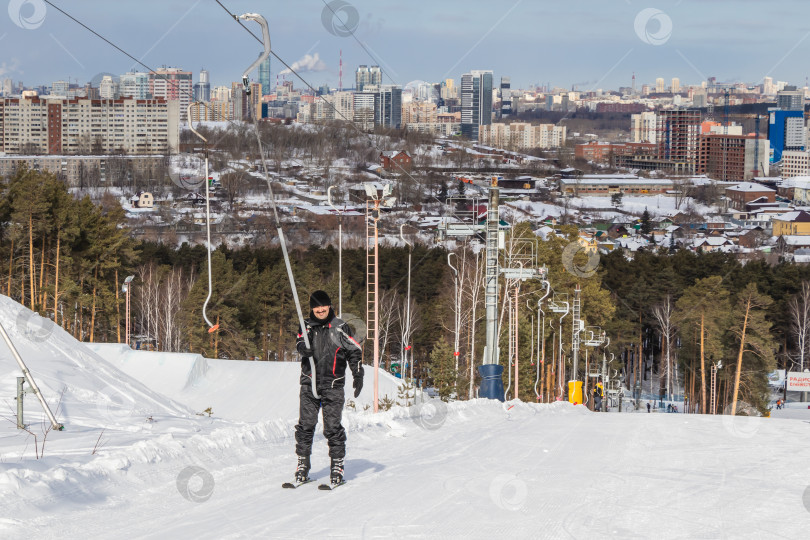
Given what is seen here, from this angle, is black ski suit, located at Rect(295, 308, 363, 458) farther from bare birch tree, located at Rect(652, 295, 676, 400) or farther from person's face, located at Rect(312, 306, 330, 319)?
bare birch tree, located at Rect(652, 295, 676, 400)

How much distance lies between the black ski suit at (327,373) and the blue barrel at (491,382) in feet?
35.8

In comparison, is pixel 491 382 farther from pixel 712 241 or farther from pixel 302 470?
pixel 712 241

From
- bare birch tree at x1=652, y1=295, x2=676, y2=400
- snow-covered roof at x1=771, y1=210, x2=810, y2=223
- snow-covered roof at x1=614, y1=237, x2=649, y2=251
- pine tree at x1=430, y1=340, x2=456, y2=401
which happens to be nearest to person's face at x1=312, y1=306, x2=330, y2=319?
pine tree at x1=430, y1=340, x2=456, y2=401

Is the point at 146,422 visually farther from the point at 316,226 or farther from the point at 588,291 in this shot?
the point at 316,226

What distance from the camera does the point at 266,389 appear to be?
2902 centimetres

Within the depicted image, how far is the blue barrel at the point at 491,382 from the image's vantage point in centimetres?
1823

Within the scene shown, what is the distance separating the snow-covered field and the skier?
279 mm

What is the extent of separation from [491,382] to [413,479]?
34.3 ft

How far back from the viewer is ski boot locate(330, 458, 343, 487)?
7.46 m

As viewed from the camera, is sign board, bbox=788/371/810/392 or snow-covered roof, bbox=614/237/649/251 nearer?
sign board, bbox=788/371/810/392

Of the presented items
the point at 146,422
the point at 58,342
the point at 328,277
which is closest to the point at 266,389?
the point at 58,342

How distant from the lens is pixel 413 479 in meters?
7.90

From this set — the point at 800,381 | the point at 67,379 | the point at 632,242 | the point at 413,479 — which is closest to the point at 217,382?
the point at 67,379

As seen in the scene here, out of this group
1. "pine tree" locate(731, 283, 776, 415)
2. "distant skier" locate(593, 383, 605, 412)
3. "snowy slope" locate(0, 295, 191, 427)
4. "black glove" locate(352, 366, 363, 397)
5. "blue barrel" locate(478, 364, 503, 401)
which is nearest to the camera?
"black glove" locate(352, 366, 363, 397)
